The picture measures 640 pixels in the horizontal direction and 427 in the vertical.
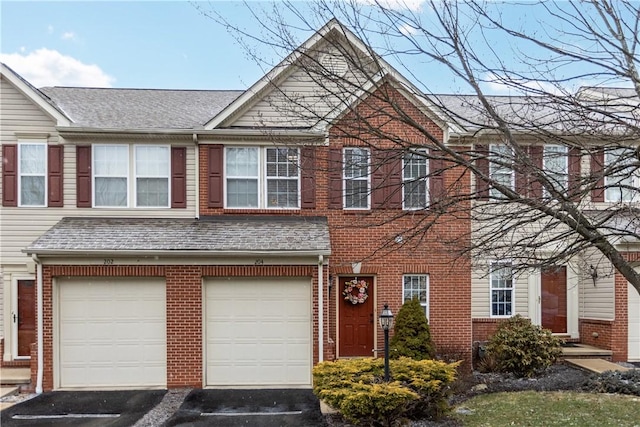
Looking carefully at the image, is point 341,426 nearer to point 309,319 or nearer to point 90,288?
point 309,319

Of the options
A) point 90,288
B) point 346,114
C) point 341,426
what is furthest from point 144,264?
point 346,114

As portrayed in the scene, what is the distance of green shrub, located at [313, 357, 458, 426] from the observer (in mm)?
6859

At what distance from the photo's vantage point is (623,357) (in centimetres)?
1173

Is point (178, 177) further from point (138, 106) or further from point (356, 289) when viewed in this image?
point (356, 289)

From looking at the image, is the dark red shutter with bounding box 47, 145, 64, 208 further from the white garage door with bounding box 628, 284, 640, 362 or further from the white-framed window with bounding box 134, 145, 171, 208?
the white garage door with bounding box 628, 284, 640, 362

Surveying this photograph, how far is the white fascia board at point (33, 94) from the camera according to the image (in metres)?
11.0

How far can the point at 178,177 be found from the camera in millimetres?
11406

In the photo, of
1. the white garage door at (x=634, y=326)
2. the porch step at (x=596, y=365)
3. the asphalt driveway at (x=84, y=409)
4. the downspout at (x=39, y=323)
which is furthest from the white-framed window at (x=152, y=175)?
the white garage door at (x=634, y=326)

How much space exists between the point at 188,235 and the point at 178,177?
5.67 ft

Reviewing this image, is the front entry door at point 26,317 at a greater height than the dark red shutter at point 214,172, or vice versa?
the dark red shutter at point 214,172

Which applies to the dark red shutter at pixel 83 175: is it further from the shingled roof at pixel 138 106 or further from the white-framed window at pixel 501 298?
the white-framed window at pixel 501 298

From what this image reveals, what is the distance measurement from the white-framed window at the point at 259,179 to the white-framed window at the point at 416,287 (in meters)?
3.30

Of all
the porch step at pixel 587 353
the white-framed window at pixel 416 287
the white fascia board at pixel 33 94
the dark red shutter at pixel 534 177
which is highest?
the white fascia board at pixel 33 94

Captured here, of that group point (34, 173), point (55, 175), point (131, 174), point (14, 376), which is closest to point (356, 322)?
point (131, 174)
